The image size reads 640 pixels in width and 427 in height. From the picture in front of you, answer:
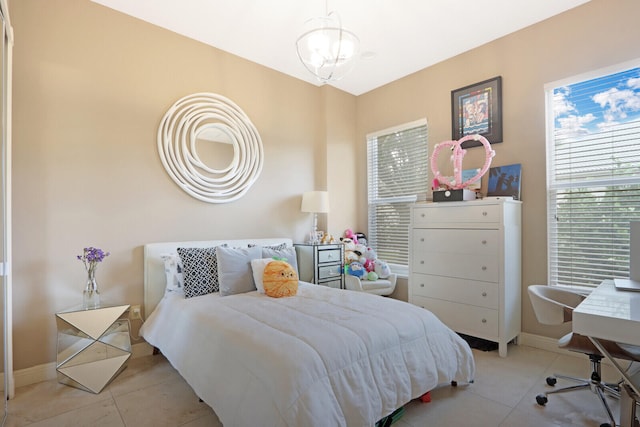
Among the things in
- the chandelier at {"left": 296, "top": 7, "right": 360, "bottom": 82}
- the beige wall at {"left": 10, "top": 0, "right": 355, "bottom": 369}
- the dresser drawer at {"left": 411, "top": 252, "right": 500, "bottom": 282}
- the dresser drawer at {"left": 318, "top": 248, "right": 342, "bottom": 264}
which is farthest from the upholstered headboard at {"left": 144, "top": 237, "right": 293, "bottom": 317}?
the dresser drawer at {"left": 411, "top": 252, "right": 500, "bottom": 282}

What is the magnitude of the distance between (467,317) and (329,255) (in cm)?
151

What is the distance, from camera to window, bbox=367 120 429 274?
13.1 feet

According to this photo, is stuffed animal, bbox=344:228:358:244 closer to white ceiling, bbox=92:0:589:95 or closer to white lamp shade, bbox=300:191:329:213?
white lamp shade, bbox=300:191:329:213

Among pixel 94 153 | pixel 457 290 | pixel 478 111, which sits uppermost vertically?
pixel 478 111

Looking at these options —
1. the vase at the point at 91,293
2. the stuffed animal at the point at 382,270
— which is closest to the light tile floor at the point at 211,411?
the vase at the point at 91,293

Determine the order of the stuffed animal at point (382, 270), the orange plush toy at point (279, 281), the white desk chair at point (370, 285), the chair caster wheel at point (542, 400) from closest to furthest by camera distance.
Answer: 1. the chair caster wheel at point (542, 400)
2. the orange plush toy at point (279, 281)
3. the white desk chair at point (370, 285)
4. the stuffed animal at point (382, 270)

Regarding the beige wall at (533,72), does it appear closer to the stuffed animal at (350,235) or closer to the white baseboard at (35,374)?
the stuffed animal at (350,235)

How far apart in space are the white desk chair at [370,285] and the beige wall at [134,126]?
3.14 ft

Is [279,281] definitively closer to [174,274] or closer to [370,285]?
[174,274]

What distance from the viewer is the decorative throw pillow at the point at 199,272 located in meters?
2.62

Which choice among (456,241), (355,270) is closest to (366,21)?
(456,241)

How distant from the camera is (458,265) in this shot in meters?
3.05

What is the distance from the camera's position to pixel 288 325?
1.84 m

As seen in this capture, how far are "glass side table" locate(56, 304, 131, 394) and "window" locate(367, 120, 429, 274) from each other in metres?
3.01
